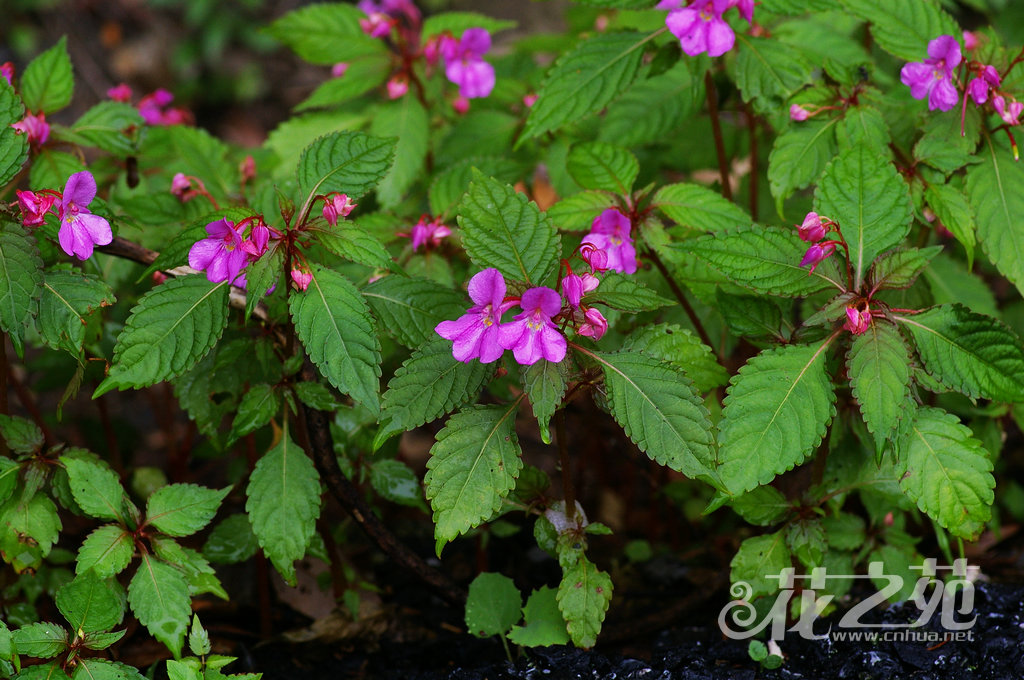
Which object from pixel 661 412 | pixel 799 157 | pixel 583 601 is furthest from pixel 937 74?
pixel 583 601

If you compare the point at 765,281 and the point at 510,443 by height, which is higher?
the point at 765,281

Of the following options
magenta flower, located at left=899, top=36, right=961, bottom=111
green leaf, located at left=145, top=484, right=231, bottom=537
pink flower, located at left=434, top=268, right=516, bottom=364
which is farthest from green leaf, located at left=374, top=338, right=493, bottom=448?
magenta flower, located at left=899, top=36, right=961, bottom=111

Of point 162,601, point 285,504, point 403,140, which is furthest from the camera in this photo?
point 403,140

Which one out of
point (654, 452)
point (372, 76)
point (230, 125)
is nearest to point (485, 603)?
point (654, 452)

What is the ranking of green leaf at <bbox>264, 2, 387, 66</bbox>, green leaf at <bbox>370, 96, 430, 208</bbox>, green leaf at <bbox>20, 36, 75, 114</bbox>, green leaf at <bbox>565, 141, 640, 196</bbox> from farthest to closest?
green leaf at <bbox>264, 2, 387, 66</bbox> → green leaf at <bbox>370, 96, 430, 208</bbox> → green leaf at <bbox>20, 36, 75, 114</bbox> → green leaf at <bbox>565, 141, 640, 196</bbox>

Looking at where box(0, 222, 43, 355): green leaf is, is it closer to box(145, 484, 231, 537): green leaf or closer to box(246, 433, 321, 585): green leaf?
box(145, 484, 231, 537): green leaf

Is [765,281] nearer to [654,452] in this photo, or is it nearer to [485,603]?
[654,452]

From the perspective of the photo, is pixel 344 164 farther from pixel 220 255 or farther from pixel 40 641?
pixel 40 641
